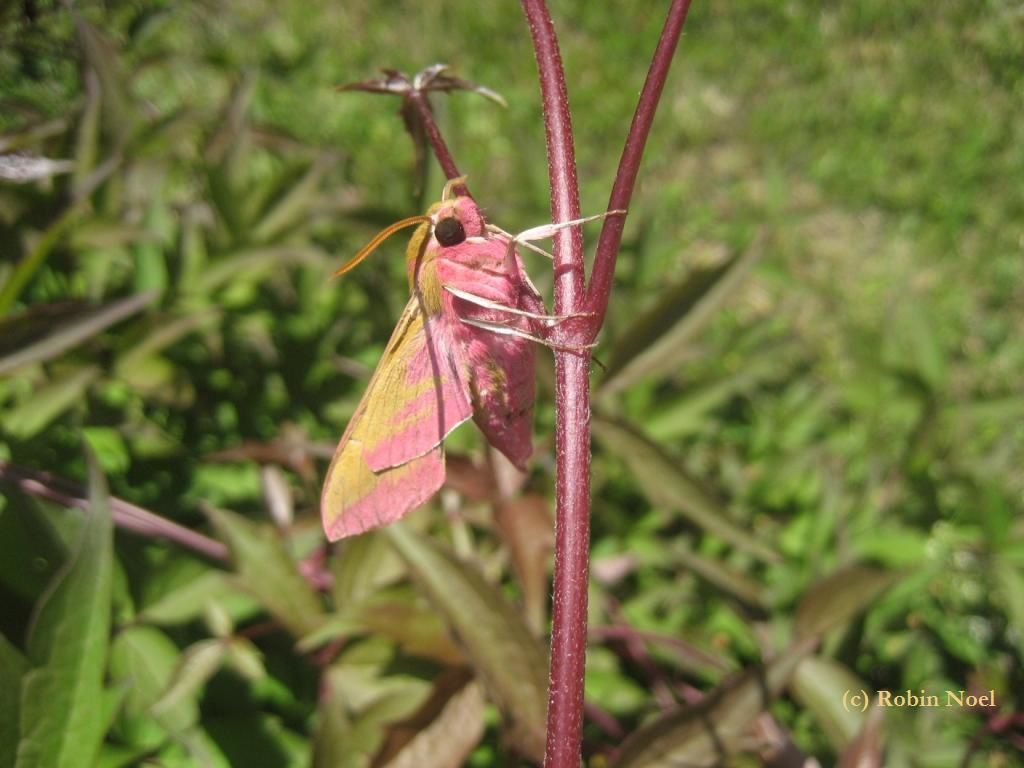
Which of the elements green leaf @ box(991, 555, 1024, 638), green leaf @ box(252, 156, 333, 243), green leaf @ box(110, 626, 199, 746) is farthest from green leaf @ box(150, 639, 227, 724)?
green leaf @ box(991, 555, 1024, 638)

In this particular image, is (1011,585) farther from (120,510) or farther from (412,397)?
(120,510)

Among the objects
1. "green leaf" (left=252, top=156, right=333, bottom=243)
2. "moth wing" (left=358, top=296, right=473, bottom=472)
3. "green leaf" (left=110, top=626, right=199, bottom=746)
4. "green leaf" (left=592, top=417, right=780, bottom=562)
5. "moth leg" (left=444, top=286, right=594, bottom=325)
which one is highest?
"green leaf" (left=252, top=156, right=333, bottom=243)

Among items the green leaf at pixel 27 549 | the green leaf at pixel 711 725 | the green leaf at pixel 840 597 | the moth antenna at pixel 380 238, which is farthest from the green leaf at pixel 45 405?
the green leaf at pixel 840 597

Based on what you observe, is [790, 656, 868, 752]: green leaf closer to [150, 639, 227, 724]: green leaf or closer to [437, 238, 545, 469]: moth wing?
[437, 238, 545, 469]: moth wing

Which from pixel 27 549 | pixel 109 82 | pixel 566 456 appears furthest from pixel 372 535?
pixel 109 82

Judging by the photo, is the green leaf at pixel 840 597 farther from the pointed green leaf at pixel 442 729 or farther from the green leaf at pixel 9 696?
the green leaf at pixel 9 696

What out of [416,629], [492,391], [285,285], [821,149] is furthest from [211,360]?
[821,149]

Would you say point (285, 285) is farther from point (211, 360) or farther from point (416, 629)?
point (416, 629)
